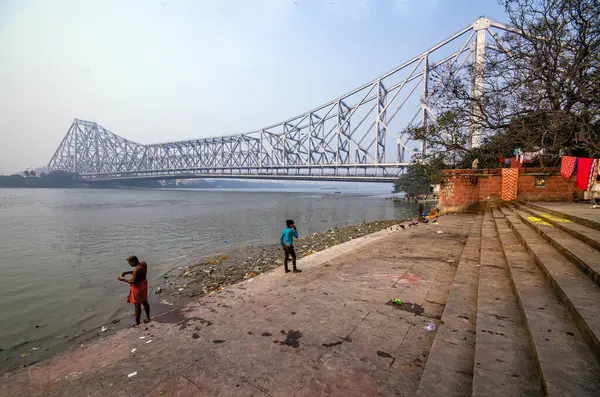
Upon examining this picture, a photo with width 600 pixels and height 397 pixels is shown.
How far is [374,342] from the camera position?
Answer: 2670 mm

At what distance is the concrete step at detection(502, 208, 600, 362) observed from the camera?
200 cm

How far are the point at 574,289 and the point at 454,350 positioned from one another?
1.35 m

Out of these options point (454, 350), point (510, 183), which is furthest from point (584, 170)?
point (454, 350)

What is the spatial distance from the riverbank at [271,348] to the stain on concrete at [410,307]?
4cm

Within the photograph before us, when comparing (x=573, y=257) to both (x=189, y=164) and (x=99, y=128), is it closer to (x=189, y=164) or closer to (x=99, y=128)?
(x=189, y=164)

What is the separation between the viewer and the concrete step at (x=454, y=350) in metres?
1.92

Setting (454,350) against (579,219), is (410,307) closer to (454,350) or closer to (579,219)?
(454,350)

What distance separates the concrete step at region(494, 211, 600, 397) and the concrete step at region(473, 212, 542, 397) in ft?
0.30

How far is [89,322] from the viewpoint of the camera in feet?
17.9

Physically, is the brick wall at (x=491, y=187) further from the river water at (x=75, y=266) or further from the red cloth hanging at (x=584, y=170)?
the river water at (x=75, y=266)

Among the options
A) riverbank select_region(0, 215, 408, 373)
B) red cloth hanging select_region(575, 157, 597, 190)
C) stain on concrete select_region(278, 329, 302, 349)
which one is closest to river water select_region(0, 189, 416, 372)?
riverbank select_region(0, 215, 408, 373)

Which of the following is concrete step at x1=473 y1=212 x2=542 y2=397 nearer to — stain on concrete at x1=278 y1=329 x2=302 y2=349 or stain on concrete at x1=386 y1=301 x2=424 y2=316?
stain on concrete at x1=386 y1=301 x2=424 y2=316

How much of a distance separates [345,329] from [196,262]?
7.80 m

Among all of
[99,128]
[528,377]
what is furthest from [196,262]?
[99,128]
